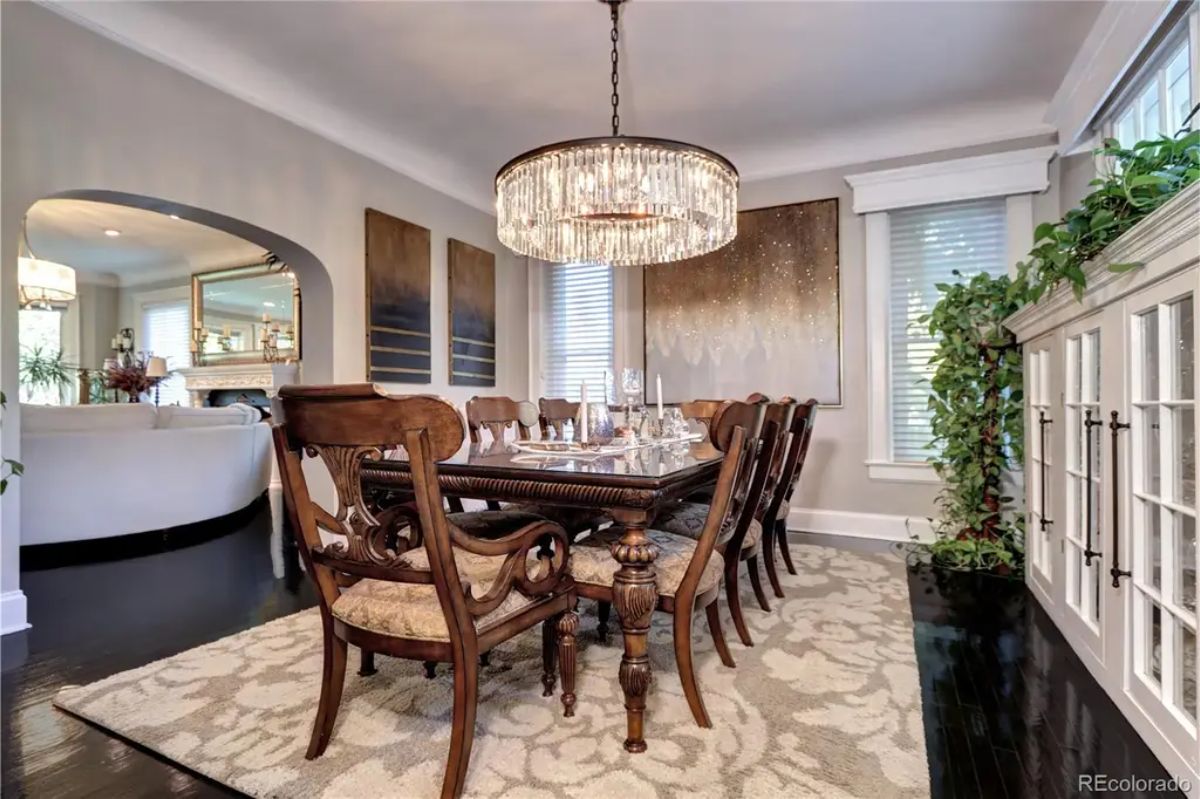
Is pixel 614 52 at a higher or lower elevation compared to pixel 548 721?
higher

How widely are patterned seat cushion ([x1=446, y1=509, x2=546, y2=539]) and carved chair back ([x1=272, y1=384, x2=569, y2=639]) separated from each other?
67cm

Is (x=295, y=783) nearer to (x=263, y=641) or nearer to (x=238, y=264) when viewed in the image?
(x=263, y=641)

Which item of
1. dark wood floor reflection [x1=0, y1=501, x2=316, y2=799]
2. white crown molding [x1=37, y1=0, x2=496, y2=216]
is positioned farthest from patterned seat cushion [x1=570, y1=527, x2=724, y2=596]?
white crown molding [x1=37, y1=0, x2=496, y2=216]

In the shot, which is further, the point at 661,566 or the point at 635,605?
the point at 661,566

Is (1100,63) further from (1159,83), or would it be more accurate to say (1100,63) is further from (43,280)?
(43,280)

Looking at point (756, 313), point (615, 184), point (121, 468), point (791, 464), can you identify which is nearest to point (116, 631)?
point (121, 468)

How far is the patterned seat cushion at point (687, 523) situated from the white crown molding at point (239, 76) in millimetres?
3096

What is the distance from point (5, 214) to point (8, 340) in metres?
0.49

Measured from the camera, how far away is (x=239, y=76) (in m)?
3.10

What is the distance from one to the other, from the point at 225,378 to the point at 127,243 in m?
1.83

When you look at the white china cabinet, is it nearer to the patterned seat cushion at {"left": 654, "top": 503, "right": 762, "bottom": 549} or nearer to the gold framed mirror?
the patterned seat cushion at {"left": 654, "top": 503, "right": 762, "bottom": 549}

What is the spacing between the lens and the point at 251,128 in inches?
126

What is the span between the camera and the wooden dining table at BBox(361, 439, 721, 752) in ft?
4.91

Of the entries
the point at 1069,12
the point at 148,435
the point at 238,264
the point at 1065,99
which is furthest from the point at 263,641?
the point at 238,264
